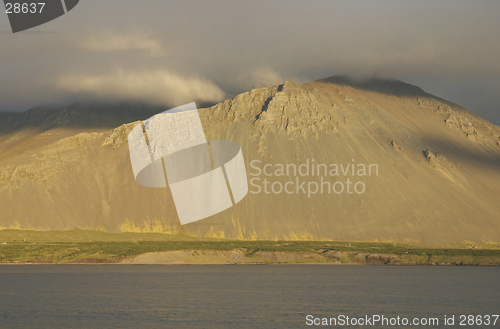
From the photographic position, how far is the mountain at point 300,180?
134 metres

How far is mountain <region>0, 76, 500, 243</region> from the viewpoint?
134 meters

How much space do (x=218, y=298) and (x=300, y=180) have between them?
4110 inches

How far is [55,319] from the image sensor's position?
37312 mm

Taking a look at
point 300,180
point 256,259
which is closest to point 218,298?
point 256,259

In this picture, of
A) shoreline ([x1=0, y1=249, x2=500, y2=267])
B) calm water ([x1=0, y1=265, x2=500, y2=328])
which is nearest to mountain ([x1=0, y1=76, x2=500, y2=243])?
shoreline ([x1=0, y1=249, x2=500, y2=267])

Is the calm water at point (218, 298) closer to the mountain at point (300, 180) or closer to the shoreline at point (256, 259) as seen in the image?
the shoreline at point (256, 259)

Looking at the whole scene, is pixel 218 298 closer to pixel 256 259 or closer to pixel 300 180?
pixel 256 259

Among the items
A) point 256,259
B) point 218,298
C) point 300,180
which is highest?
point 218,298

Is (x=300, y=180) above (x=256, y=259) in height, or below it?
above

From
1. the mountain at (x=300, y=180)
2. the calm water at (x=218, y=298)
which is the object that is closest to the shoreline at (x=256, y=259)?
the calm water at (x=218, y=298)

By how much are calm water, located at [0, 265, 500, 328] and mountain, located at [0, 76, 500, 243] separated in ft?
194

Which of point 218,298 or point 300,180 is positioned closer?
point 218,298

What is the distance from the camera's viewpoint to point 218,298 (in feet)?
162

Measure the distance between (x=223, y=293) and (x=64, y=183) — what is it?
10203 cm
